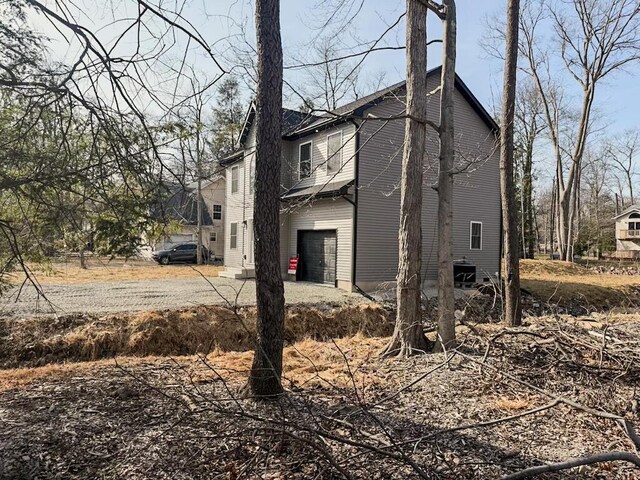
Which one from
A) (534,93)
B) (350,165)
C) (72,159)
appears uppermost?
(534,93)

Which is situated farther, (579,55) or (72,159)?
(579,55)

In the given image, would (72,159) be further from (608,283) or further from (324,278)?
(608,283)

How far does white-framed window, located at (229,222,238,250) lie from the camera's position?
20234 millimetres

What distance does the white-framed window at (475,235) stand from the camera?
17255 millimetres

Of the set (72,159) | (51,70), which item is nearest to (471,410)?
(72,159)

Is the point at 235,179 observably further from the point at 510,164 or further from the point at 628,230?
the point at 628,230

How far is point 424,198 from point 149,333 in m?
10.7

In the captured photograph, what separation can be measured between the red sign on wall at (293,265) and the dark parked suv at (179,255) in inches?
555

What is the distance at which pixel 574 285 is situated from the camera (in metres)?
18.7

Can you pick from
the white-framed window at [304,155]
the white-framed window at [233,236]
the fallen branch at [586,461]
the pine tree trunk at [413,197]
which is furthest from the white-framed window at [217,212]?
the fallen branch at [586,461]

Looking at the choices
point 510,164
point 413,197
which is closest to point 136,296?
point 413,197

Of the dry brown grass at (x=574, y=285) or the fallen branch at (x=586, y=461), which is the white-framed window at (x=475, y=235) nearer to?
the dry brown grass at (x=574, y=285)

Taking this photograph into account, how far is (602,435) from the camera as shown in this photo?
12.2ft

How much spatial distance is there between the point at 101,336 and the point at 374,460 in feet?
25.1
